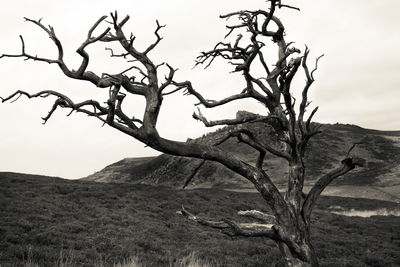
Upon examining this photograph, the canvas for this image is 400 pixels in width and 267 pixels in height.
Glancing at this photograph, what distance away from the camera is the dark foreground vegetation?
48.0ft

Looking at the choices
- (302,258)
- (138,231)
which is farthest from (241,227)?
(138,231)

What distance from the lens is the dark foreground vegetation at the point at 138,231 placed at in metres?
14.6

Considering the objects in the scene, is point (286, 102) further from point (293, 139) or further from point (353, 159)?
point (353, 159)

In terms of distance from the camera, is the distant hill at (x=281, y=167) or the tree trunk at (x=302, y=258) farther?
the distant hill at (x=281, y=167)

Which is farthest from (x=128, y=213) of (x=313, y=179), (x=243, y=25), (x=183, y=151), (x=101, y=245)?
(x=313, y=179)

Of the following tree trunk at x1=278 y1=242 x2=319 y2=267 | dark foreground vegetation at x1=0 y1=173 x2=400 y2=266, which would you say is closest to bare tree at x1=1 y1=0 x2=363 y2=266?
tree trunk at x1=278 y1=242 x2=319 y2=267

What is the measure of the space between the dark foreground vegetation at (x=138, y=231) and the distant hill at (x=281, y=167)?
60.8ft

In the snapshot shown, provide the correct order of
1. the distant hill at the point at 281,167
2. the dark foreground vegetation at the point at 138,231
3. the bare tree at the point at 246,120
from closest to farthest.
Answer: the bare tree at the point at 246,120 < the dark foreground vegetation at the point at 138,231 < the distant hill at the point at 281,167

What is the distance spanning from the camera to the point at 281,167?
175ft

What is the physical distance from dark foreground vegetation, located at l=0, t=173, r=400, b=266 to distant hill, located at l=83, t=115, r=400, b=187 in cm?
1852

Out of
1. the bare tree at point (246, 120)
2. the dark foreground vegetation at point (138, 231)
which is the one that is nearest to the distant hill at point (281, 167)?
the dark foreground vegetation at point (138, 231)

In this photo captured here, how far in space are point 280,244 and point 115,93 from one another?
395 centimetres

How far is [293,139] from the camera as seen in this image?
7305 mm

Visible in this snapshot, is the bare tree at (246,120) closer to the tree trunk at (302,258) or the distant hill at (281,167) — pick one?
the tree trunk at (302,258)
